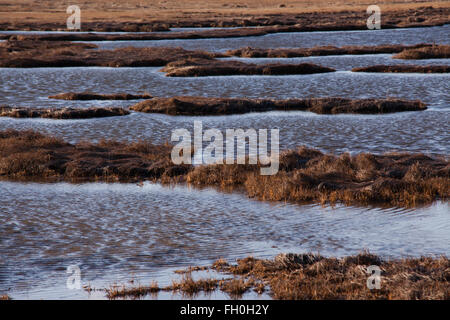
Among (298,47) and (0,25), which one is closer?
(298,47)

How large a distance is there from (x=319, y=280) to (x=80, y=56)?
53824mm

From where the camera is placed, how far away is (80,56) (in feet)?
204

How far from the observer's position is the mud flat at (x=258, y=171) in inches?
763

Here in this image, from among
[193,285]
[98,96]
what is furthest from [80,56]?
[193,285]

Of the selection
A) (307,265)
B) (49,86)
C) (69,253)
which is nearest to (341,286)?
(307,265)

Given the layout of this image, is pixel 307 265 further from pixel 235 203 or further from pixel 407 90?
pixel 407 90

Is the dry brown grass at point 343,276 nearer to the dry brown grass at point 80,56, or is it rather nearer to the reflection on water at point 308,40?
the dry brown grass at point 80,56

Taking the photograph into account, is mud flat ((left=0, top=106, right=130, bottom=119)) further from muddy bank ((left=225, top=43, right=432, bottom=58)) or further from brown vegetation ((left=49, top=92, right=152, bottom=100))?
muddy bank ((left=225, top=43, right=432, bottom=58))

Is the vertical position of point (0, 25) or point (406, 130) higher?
point (0, 25)

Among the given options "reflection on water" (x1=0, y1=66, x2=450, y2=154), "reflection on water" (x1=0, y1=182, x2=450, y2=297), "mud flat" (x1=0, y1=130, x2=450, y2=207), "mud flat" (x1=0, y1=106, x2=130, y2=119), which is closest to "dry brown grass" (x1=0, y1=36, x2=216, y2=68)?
"reflection on water" (x1=0, y1=66, x2=450, y2=154)

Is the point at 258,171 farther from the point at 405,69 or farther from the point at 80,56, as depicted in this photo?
the point at 80,56

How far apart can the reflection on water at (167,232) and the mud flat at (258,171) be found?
0.89 metres
